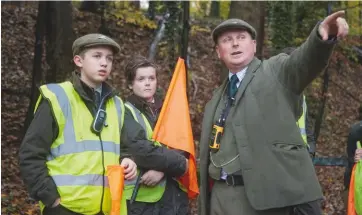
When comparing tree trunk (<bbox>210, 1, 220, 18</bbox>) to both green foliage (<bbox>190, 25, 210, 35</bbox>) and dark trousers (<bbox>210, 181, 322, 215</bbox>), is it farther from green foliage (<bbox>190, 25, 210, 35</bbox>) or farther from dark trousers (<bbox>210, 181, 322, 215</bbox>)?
dark trousers (<bbox>210, 181, 322, 215</bbox>)

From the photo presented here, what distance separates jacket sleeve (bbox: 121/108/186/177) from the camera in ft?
14.4

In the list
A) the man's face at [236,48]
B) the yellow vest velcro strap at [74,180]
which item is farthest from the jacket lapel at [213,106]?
the yellow vest velcro strap at [74,180]

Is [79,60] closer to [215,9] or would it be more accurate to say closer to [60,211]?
[60,211]

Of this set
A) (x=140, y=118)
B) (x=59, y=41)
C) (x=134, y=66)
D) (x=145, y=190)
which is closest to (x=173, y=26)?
(x=59, y=41)

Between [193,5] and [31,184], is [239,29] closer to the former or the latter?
[31,184]

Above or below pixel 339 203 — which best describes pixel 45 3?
above

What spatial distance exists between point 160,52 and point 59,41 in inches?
339

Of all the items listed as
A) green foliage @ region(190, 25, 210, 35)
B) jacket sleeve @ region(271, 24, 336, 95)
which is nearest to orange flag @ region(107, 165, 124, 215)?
jacket sleeve @ region(271, 24, 336, 95)

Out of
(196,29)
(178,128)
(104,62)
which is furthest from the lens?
(196,29)

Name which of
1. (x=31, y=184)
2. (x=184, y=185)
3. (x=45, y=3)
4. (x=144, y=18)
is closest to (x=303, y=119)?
(x=184, y=185)

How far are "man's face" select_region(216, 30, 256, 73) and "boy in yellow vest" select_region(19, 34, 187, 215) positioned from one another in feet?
3.14

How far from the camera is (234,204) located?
3648mm

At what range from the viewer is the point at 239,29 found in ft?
12.7

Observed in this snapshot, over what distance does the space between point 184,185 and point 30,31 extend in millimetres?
14390
